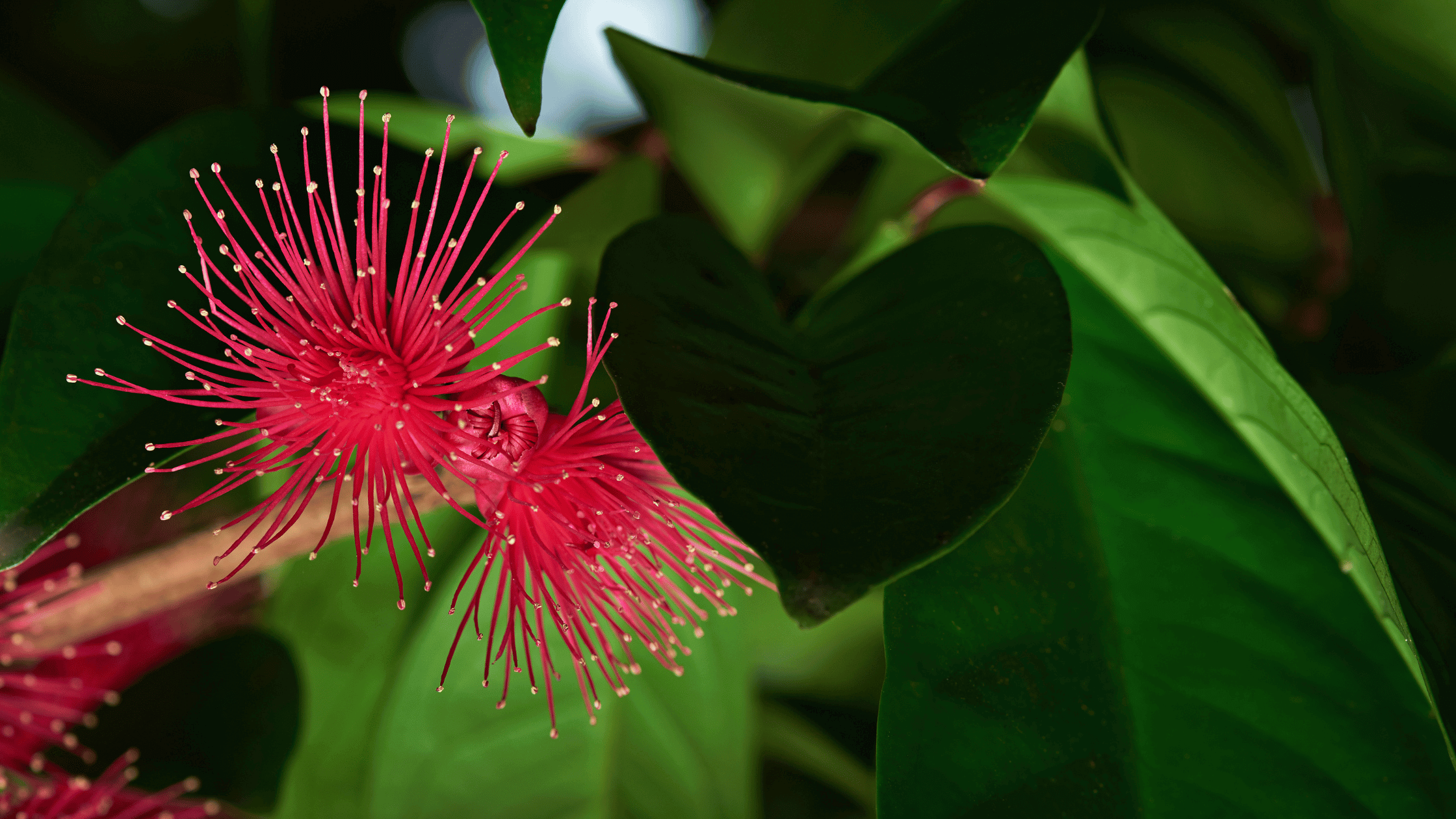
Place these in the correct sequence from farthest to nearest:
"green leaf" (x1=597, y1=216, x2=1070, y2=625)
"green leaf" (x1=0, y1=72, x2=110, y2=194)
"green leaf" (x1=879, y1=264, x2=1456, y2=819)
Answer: "green leaf" (x1=0, y1=72, x2=110, y2=194) → "green leaf" (x1=879, y1=264, x2=1456, y2=819) → "green leaf" (x1=597, y1=216, x2=1070, y2=625)

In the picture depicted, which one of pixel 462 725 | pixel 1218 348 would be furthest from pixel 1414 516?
pixel 462 725

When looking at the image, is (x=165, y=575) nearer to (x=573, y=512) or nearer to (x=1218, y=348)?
(x=573, y=512)

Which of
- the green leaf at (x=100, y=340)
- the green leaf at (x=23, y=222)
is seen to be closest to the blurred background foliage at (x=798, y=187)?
the green leaf at (x=23, y=222)

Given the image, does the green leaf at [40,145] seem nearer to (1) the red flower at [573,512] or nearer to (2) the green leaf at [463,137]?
(2) the green leaf at [463,137]

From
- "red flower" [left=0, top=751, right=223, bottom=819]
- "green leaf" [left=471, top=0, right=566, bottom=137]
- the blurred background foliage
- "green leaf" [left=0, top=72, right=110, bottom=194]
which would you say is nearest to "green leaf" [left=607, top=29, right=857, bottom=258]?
the blurred background foliage

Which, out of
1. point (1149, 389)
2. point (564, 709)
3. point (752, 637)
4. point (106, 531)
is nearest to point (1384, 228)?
point (1149, 389)

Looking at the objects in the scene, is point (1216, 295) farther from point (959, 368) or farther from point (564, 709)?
point (564, 709)

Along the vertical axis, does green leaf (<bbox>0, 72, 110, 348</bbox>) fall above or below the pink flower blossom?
above

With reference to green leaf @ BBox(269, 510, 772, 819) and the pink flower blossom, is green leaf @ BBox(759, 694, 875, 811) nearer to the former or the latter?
green leaf @ BBox(269, 510, 772, 819)
